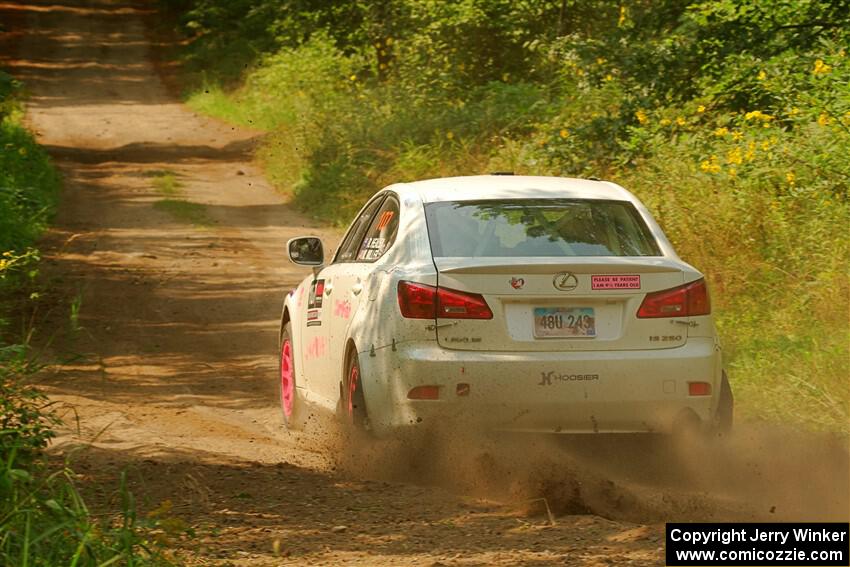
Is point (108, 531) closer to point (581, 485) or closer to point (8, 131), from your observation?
point (581, 485)

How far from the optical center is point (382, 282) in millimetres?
6992

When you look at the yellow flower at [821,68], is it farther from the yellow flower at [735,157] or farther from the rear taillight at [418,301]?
the rear taillight at [418,301]

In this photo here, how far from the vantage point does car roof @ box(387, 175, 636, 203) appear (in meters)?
7.41

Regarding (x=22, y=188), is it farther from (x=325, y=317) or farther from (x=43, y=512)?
(x=43, y=512)

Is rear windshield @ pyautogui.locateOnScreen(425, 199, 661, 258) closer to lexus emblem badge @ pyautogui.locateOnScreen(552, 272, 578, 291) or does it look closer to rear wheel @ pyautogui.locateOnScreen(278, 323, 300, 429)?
lexus emblem badge @ pyautogui.locateOnScreen(552, 272, 578, 291)

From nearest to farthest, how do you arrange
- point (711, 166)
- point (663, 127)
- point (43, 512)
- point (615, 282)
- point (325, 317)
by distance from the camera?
point (43, 512)
point (615, 282)
point (325, 317)
point (711, 166)
point (663, 127)

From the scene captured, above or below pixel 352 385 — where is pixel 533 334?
above

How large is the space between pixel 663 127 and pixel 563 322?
7972 millimetres

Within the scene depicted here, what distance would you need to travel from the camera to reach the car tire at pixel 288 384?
29.5ft

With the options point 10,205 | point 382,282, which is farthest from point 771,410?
point 10,205

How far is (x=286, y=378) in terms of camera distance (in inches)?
370

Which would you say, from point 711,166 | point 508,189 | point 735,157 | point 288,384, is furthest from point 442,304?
point 711,166

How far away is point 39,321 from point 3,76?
8.53 ft

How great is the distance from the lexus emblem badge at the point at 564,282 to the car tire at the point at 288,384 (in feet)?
9.28
